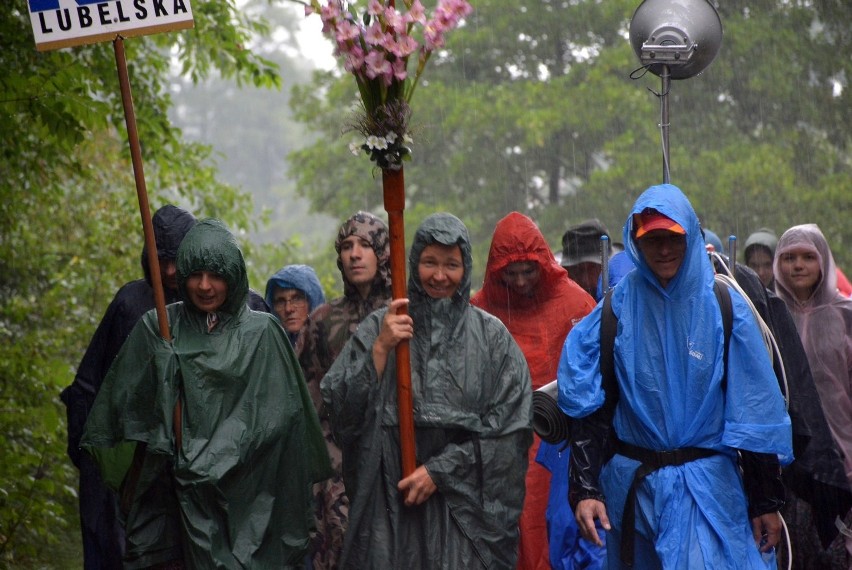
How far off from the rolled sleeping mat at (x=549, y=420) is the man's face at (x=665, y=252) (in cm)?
67

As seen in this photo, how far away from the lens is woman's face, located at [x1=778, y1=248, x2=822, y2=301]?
8.40 metres

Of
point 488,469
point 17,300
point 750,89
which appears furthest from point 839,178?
point 488,469

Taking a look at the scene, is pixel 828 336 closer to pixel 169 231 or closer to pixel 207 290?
pixel 169 231

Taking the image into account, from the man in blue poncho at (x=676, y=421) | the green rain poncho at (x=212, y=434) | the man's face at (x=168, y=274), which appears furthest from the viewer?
the man's face at (x=168, y=274)

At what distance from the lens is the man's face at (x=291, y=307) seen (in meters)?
9.11

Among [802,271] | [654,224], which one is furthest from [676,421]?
[802,271]

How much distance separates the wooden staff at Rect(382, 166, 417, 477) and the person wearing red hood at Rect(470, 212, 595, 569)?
75.9 inches

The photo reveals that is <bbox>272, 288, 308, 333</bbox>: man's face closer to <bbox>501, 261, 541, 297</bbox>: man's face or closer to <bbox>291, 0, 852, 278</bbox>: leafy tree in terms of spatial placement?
<bbox>501, 261, 541, 297</bbox>: man's face

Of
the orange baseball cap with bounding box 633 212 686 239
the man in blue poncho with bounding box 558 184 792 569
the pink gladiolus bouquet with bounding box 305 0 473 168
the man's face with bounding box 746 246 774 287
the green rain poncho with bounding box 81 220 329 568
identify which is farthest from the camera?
the man's face with bounding box 746 246 774 287

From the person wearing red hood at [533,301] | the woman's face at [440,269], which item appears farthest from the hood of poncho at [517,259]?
the woman's face at [440,269]

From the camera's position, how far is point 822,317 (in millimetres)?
8242

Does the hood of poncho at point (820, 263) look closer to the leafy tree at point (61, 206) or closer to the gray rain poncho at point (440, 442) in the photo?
the gray rain poncho at point (440, 442)

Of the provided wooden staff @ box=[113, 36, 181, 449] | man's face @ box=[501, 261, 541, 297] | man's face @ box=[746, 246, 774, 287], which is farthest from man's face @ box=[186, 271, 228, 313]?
man's face @ box=[746, 246, 774, 287]

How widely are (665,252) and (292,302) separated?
13.0 feet
